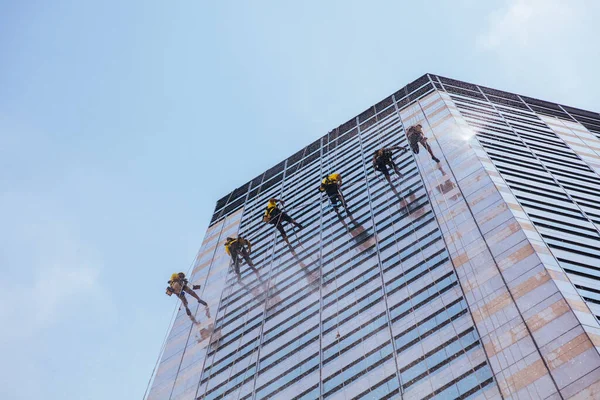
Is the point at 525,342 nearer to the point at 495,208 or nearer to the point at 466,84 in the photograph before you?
the point at 495,208

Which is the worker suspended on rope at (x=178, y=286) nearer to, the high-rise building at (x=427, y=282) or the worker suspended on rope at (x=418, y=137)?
the high-rise building at (x=427, y=282)

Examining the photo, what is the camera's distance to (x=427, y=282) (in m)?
25.0

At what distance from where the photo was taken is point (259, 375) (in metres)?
27.0

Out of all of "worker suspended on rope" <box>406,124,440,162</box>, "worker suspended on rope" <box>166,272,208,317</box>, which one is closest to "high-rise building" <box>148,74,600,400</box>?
"worker suspended on rope" <box>406,124,440,162</box>

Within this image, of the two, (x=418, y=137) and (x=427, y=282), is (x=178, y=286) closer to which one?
(x=427, y=282)

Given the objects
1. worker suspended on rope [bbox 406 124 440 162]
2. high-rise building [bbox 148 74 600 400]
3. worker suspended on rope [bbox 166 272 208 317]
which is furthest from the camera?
worker suspended on rope [bbox 166 272 208 317]

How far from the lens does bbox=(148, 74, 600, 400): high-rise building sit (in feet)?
64.4

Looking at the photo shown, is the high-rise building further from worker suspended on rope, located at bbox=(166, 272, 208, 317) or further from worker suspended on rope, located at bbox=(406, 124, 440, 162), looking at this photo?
worker suspended on rope, located at bbox=(166, 272, 208, 317)

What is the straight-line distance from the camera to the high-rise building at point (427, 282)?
773 inches

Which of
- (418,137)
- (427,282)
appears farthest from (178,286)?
(418,137)

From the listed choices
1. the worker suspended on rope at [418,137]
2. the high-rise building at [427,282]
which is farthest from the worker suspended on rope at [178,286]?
the worker suspended on rope at [418,137]

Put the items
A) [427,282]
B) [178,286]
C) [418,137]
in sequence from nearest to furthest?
[427,282]
[418,137]
[178,286]

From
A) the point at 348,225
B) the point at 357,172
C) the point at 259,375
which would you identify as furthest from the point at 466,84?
the point at 259,375

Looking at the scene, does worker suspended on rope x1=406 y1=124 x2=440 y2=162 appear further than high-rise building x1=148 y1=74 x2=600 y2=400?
Yes
